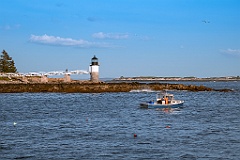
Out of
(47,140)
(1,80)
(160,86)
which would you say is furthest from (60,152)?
(1,80)

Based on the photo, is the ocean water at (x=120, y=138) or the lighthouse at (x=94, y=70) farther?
the lighthouse at (x=94, y=70)

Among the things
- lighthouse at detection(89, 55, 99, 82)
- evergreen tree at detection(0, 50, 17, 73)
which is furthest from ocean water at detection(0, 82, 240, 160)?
evergreen tree at detection(0, 50, 17, 73)

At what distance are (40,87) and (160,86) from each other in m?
32.9

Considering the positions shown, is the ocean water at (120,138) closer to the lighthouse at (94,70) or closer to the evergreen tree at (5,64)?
the lighthouse at (94,70)

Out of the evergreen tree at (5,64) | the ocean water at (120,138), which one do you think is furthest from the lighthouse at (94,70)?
the ocean water at (120,138)

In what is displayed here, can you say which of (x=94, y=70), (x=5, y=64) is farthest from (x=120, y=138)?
(x=5, y=64)

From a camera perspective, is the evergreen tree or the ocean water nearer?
the ocean water

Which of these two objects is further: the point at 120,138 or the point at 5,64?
the point at 5,64

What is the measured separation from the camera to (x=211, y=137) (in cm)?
3488

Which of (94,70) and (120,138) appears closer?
(120,138)

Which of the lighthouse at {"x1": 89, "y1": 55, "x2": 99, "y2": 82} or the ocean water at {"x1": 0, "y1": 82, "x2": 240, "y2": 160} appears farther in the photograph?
the lighthouse at {"x1": 89, "y1": 55, "x2": 99, "y2": 82}

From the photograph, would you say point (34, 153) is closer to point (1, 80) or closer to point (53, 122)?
point (53, 122)

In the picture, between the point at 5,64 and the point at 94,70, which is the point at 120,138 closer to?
the point at 94,70

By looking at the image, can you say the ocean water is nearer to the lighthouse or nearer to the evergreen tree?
the lighthouse
